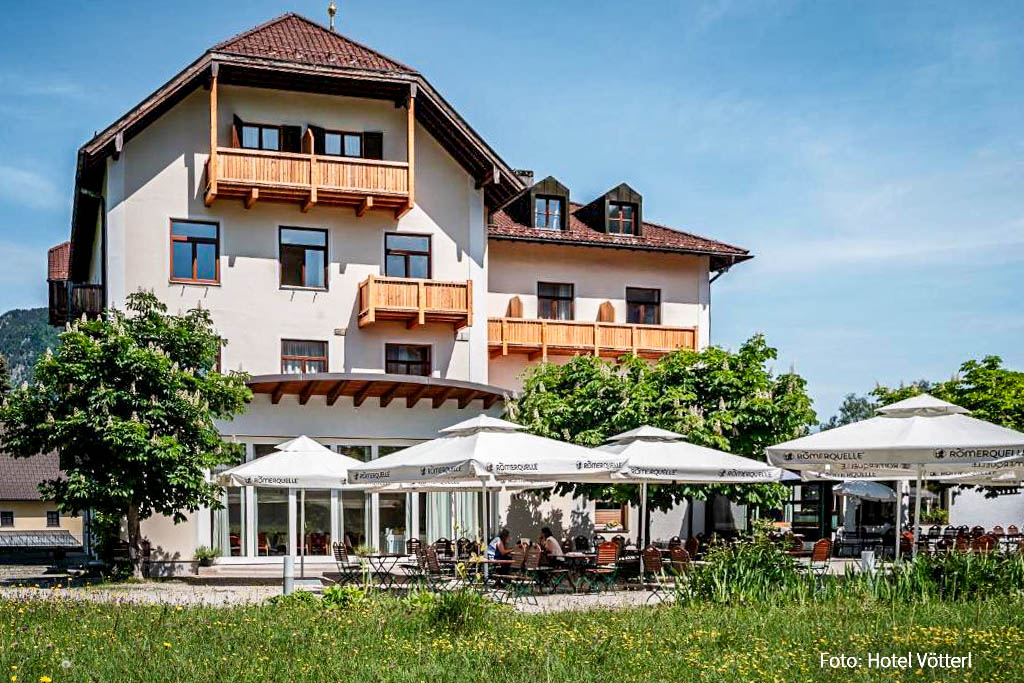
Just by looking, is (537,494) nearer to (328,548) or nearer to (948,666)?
(328,548)

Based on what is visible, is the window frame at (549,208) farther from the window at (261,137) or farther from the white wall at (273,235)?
the window at (261,137)

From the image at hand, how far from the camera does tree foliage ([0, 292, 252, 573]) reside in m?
21.5

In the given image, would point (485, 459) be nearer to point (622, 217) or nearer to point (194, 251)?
point (194, 251)

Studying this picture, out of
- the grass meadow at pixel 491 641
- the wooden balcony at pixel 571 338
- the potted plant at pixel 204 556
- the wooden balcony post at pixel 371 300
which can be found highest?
the wooden balcony post at pixel 371 300

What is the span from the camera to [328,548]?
28.4 metres

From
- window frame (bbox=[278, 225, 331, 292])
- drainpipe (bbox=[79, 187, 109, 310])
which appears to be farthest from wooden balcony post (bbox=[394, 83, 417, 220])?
drainpipe (bbox=[79, 187, 109, 310])

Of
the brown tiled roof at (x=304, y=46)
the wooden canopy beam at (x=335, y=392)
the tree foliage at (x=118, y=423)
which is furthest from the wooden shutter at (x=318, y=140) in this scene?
the tree foliage at (x=118, y=423)

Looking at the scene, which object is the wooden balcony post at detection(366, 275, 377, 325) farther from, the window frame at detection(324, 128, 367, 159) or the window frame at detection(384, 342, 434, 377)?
the window frame at detection(324, 128, 367, 159)

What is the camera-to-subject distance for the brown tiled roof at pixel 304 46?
28.1 m

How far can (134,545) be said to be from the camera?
77.6 ft

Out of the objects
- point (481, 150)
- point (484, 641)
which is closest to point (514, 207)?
point (481, 150)

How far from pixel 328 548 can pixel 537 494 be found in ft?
18.0

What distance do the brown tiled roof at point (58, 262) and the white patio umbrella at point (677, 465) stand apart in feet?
89.6

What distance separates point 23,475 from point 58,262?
832 inches
